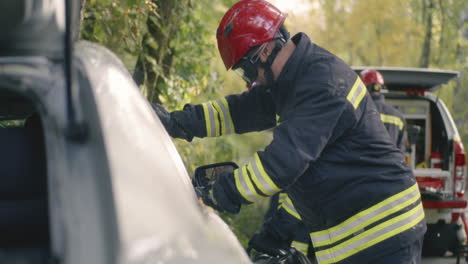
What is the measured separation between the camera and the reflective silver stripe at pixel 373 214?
111 inches

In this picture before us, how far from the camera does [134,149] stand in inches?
56.0

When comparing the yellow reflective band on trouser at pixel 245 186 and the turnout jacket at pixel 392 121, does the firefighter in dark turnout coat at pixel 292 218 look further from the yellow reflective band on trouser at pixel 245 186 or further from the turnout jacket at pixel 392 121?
the yellow reflective band on trouser at pixel 245 186

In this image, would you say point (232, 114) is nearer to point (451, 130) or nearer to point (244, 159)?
point (451, 130)

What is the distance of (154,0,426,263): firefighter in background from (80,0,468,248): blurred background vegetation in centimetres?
137

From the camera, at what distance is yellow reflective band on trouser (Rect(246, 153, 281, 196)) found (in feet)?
8.10

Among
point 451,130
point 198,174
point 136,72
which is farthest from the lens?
point 451,130

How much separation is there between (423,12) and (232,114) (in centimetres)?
1403

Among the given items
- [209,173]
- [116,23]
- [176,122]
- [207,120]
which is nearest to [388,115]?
[116,23]

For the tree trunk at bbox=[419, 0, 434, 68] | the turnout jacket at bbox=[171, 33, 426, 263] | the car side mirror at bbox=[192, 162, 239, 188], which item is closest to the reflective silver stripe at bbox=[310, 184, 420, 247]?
the turnout jacket at bbox=[171, 33, 426, 263]

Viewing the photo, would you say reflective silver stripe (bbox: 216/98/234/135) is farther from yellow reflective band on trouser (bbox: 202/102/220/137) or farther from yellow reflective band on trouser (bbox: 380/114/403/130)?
yellow reflective band on trouser (bbox: 380/114/403/130)

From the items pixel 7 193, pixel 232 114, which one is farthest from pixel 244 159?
pixel 7 193

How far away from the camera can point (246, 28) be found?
9.30ft

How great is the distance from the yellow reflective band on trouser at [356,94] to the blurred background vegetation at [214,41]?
1.84 m

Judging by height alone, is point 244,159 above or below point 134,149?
below
